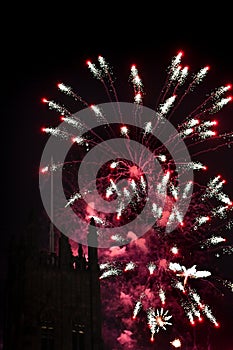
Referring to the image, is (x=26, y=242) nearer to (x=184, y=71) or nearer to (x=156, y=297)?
(x=156, y=297)

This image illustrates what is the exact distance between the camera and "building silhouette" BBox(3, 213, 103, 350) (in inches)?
1540

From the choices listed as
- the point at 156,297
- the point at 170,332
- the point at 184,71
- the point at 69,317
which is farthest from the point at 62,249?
the point at 184,71

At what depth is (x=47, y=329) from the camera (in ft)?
129

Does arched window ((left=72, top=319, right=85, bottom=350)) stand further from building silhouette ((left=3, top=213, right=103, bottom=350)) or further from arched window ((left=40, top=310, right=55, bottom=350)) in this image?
arched window ((left=40, top=310, right=55, bottom=350))

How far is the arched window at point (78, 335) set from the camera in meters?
39.7

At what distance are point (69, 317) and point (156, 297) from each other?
22.9 ft

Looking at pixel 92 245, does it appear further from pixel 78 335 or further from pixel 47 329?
pixel 47 329

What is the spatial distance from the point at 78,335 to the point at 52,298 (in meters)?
3.41

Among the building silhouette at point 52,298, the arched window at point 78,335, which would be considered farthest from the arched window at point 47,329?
the arched window at point 78,335

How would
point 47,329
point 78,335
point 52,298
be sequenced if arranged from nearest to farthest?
1. point 47,329
2. point 78,335
3. point 52,298

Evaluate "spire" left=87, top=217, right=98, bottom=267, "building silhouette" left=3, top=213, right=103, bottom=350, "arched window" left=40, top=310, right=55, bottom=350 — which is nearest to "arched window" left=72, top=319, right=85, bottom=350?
"building silhouette" left=3, top=213, right=103, bottom=350

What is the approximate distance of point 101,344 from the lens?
40.3 metres

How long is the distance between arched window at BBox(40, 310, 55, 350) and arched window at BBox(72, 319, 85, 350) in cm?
170

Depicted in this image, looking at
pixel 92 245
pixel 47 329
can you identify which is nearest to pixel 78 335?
pixel 47 329
